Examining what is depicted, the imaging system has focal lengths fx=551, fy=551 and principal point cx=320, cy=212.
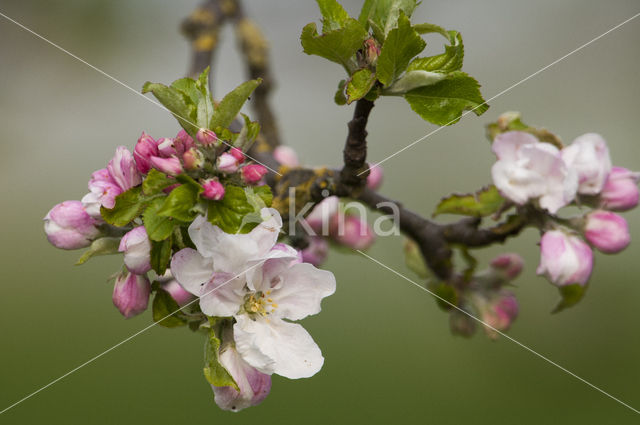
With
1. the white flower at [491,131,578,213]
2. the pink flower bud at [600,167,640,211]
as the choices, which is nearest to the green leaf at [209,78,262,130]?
the white flower at [491,131,578,213]

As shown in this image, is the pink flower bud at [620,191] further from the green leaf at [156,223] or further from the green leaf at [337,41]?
the green leaf at [156,223]

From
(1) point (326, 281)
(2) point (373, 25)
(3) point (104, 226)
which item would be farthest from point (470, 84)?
(3) point (104, 226)

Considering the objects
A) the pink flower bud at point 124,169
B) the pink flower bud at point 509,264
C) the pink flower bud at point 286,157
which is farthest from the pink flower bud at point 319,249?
the pink flower bud at point 124,169

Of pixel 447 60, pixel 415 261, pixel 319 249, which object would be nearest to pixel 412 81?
pixel 447 60

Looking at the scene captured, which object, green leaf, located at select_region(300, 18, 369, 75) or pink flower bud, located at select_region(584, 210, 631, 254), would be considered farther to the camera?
pink flower bud, located at select_region(584, 210, 631, 254)

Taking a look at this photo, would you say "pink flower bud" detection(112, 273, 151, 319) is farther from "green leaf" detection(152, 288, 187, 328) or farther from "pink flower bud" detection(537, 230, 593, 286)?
"pink flower bud" detection(537, 230, 593, 286)

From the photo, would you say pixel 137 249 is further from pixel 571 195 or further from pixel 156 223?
pixel 571 195
